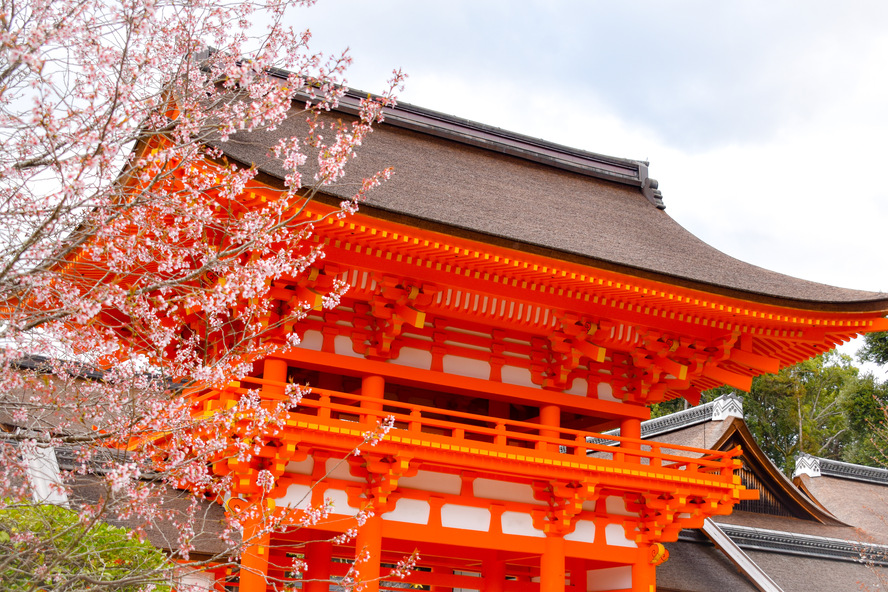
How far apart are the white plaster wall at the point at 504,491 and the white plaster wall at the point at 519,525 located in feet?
0.59

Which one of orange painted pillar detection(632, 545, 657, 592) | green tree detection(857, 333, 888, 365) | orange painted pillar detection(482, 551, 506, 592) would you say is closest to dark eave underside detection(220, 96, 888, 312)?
orange painted pillar detection(632, 545, 657, 592)

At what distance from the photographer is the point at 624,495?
992 centimetres

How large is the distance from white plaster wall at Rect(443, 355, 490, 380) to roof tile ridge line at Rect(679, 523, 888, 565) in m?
5.73

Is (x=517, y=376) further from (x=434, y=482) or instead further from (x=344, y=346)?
(x=344, y=346)

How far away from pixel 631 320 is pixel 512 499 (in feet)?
8.81

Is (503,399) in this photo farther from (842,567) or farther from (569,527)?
(842,567)

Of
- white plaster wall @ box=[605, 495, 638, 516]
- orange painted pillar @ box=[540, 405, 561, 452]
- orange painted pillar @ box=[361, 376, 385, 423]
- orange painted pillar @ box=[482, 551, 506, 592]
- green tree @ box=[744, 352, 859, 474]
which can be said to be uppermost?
green tree @ box=[744, 352, 859, 474]

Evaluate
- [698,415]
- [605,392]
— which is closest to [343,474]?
[605,392]

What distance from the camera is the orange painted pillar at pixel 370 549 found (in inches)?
326

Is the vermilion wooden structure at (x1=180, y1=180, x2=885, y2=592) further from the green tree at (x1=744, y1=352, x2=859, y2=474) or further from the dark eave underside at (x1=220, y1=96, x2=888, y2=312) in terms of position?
the green tree at (x1=744, y1=352, x2=859, y2=474)

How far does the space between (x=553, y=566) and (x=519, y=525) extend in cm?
63

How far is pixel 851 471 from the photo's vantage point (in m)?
20.2

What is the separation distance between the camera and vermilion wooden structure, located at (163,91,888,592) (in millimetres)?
8211

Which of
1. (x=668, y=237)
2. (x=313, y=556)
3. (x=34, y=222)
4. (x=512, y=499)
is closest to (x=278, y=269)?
(x=34, y=222)
